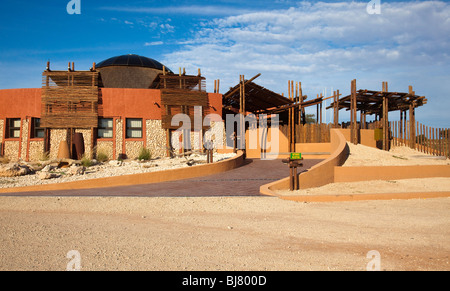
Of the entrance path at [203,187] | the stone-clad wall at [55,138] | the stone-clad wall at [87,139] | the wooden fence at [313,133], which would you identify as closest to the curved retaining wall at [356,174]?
the entrance path at [203,187]

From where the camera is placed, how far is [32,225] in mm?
A: 5734

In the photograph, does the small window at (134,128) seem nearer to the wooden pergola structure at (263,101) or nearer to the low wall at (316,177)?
the wooden pergola structure at (263,101)

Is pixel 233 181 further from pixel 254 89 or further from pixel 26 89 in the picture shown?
pixel 26 89

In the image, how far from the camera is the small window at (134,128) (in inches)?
794

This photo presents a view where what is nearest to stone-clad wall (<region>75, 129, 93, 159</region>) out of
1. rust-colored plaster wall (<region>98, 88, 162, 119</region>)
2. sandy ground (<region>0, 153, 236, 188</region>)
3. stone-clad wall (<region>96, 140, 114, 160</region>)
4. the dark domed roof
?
stone-clad wall (<region>96, 140, 114, 160</region>)

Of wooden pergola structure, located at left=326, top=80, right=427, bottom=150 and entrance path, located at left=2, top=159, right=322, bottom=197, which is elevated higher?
wooden pergola structure, located at left=326, top=80, right=427, bottom=150

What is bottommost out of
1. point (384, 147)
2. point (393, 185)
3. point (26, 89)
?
point (393, 185)

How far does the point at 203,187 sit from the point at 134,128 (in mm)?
10994

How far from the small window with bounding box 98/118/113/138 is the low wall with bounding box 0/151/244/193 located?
8.90 m

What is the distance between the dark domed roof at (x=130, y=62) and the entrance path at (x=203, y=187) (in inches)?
626

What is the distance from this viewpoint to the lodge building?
63.8ft

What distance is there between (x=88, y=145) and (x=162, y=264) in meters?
17.7

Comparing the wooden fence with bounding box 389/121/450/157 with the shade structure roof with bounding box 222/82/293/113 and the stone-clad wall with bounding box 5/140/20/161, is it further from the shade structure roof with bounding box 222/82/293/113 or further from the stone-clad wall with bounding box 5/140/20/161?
the stone-clad wall with bounding box 5/140/20/161

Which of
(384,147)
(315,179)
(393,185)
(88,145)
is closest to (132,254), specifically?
(315,179)
